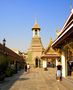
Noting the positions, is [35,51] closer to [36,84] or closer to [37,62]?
[37,62]

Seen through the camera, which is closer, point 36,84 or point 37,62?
point 36,84

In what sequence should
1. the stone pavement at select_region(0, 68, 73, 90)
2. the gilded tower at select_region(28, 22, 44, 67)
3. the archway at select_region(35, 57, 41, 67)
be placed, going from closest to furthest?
the stone pavement at select_region(0, 68, 73, 90) → the archway at select_region(35, 57, 41, 67) → the gilded tower at select_region(28, 22, 44, 67)

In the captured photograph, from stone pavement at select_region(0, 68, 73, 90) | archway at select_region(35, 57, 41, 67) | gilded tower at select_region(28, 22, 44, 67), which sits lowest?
stone pavement at select_region(0, 68, 73, 90)

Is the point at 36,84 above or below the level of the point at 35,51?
below

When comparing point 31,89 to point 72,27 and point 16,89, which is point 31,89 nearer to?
point 16,89

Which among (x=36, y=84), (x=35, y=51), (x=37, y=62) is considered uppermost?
(x=35, y=51)

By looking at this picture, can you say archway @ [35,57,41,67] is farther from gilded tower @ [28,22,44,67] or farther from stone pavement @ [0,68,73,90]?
stone pavement @ [0,68,73,90]

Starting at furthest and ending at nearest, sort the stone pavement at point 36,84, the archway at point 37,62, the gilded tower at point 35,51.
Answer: the gilded tower at point 35,51, the archway at point 37,62, the stone pavement at point 36,84

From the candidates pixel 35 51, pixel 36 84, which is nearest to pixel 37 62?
pixel 35 51

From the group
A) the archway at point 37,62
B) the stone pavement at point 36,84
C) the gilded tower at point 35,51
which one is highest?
the gilded tower at point 35,51

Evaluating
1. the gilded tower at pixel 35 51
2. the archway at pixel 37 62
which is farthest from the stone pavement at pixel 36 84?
the gilded tower at pixel 35 51

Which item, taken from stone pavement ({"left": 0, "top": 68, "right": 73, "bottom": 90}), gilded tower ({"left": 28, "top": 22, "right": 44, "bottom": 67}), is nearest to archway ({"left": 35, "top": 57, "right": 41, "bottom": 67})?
gilded tower ({"left": 28, "top": 22, "right": 44, "bottom": 67})

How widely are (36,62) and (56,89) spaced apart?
69.4 m

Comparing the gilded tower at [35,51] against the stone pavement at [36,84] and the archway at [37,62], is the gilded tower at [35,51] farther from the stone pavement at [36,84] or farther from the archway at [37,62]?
the stone pavement at [36,84]
